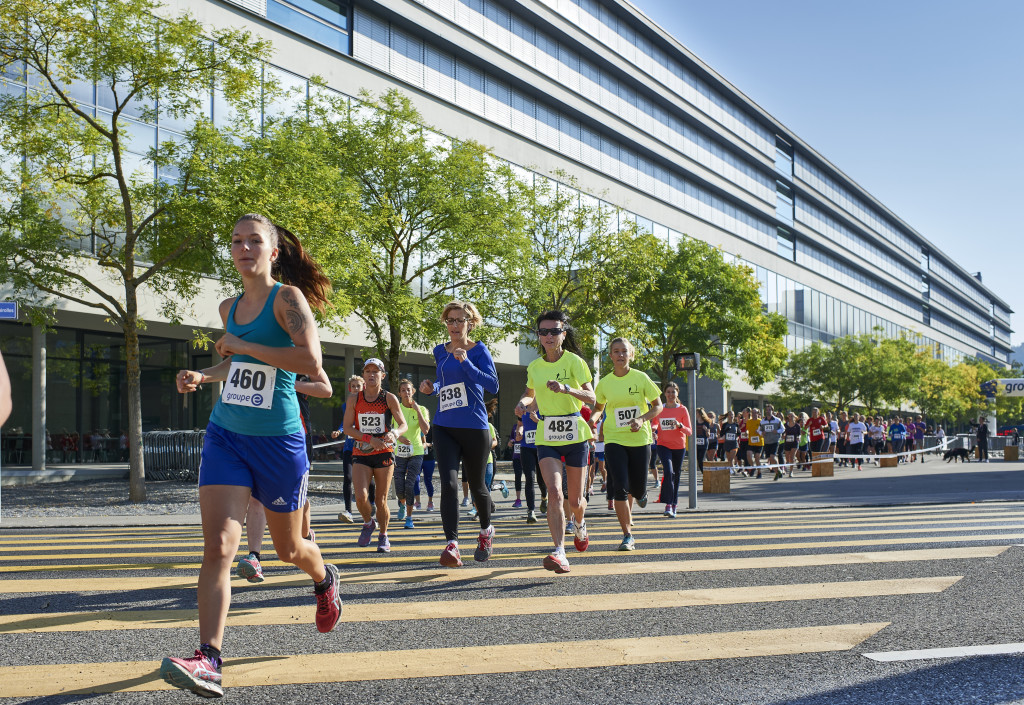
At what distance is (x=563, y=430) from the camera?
291 inches

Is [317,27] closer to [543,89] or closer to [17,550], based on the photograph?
[543,89]

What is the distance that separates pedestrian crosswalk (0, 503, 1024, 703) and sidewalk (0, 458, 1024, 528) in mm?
4475

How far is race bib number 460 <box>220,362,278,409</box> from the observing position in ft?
13.1

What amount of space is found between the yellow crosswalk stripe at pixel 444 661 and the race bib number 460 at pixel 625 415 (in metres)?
3.69

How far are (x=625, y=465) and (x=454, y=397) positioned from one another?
206 centimetres

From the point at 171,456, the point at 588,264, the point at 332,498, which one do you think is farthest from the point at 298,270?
the point at 588,264

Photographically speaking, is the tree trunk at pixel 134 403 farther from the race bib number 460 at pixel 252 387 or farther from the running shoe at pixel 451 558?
the race bib number 460 at pixel 252 387

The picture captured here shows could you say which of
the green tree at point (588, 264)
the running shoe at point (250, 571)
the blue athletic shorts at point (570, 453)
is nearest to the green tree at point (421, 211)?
the green tree at point (588, 264)

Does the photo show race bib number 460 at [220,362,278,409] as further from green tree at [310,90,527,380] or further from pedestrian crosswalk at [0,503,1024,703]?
green tree at [310,90,527,380]

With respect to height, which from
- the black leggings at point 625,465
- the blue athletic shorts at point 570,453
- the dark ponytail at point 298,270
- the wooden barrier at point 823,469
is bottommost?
the wooden barrier at point 823,469

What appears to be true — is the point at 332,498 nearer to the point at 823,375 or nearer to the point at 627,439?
the point at 627,439

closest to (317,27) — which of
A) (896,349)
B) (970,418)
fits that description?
(896,349)

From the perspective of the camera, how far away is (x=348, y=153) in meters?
22.3

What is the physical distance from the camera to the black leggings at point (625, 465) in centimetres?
839
